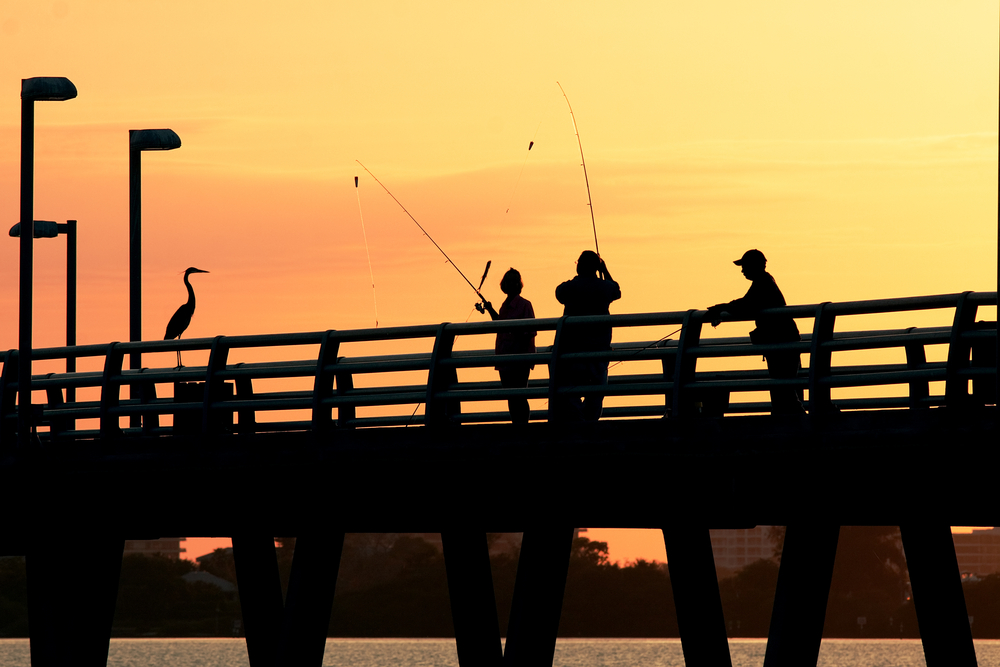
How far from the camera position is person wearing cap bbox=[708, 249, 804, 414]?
1391cm

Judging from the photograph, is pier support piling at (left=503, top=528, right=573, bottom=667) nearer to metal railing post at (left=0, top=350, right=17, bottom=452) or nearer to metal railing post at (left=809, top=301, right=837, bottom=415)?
metal railing post at (left=809, top=301, right=837, bottom=415)

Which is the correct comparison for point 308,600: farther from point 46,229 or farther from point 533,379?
point 46,229

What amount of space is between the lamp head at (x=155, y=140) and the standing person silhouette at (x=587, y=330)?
8471mm

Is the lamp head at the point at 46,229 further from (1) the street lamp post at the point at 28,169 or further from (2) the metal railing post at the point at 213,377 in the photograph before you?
(2) the metal railing post at the point at 213,377

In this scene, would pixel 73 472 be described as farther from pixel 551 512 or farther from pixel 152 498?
pixel 551 512

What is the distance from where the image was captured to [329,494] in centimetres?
1579

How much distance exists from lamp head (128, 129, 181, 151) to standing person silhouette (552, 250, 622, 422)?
8.47 m

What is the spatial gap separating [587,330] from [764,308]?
1.59 m

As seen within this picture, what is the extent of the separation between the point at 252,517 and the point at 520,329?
3.20 m

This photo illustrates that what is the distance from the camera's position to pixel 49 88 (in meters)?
18.8

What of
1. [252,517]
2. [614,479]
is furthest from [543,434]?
[252,517]

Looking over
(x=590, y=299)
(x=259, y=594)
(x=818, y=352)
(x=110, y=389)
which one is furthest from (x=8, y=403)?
(x=818, y=352)

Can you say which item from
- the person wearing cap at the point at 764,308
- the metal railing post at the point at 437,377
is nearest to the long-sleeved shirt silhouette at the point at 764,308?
the person wearing cap at the point at 764,308

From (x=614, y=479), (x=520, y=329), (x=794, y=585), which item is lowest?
(x=794, y=585)
